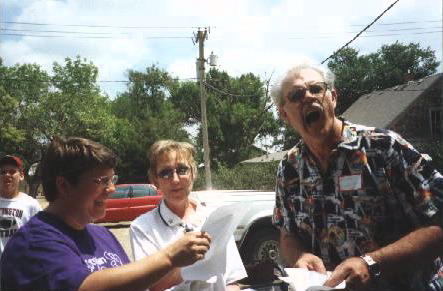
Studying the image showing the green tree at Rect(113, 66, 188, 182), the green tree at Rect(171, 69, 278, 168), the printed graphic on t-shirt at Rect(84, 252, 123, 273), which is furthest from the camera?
the green tree at Rect(171, 69, 278, 168)

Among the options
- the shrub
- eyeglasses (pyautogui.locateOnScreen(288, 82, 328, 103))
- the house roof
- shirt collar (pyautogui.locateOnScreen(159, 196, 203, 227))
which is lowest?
the shrub

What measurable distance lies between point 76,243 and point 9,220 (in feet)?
9.78

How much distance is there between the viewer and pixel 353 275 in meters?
1.55

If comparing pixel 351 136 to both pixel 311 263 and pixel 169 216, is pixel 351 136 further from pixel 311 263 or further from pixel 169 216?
pixel 169 216

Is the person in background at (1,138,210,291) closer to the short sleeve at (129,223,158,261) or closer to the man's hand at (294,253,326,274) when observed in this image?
the short sleeve at (129,223,158,261)

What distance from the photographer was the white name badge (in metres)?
1.75

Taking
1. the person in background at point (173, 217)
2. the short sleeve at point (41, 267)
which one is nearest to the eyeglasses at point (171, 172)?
the person in background at point (173, 217)

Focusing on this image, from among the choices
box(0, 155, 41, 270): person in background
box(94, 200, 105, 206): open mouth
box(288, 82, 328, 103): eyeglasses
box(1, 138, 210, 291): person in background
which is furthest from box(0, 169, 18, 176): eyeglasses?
box(288, 82, 328, 103): eyeglasses

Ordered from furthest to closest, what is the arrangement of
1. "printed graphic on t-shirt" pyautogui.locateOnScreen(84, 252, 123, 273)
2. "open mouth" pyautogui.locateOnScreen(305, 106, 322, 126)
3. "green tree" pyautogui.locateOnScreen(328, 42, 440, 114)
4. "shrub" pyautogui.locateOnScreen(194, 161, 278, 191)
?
1. "green tree" pyautogui.locateOnScreen(328, 42, 440, 114)
2. "shrub" pyautogui.locateOnScreen(194, 161, 278, 191)
3. "open mouth" pyautogui.locateOnScreen(305, 106, 322, 126)
4. "printed graphic on t-shirt" pyautogui.locateOnScreen(84, 252, 123, 273)

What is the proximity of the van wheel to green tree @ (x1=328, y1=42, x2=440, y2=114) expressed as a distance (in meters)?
33.7

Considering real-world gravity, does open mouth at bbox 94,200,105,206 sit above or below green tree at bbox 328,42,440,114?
below

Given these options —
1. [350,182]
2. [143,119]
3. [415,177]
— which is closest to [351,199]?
[350,182]

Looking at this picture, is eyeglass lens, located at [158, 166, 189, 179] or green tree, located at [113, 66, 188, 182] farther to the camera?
green tree, located at [113, 66, 188, 182]

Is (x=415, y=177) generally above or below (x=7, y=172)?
above
